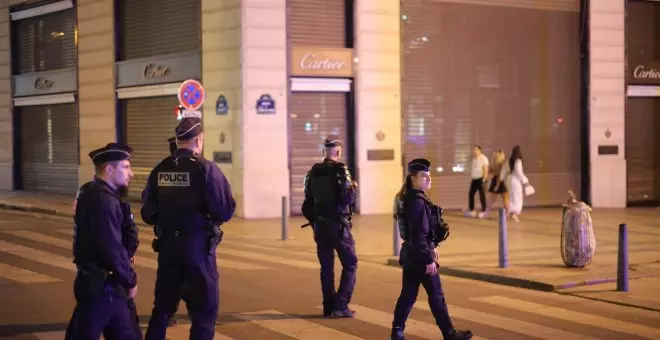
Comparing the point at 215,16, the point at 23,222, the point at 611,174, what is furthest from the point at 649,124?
the point at 23,222

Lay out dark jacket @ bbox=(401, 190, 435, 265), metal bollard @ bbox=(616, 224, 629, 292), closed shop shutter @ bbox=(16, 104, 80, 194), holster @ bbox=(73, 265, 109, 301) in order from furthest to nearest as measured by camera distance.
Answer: closed shop shutter @ bbox=(16, 104, 80, 194)
metal bollard @ bbox=(616, 224, 629, 292)
dark jacket @ bbox=(401, 190, 435, 265)
holster @ bbox=(73, 265, 109, 301)

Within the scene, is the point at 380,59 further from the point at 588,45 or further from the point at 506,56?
the point at 588,45

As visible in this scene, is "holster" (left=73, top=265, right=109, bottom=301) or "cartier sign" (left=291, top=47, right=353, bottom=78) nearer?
"holster" (left=73, top=265, right=109, bottom=301)

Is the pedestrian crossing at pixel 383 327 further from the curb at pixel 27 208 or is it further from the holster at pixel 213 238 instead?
the curb at pixel 27 208

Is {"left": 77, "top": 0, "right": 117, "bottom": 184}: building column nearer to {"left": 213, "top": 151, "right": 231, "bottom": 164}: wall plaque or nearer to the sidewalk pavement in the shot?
the sidewalk pavement

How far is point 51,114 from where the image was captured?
3105 cm

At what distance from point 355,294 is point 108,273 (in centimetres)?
588

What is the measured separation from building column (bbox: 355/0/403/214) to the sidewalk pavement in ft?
3.28

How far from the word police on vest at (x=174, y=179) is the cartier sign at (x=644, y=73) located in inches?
825

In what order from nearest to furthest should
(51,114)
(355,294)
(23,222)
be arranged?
(355,294)
(23,222)
(51,114)

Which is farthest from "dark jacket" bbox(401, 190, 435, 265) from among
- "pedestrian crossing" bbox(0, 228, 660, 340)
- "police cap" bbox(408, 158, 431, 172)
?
"pedestrian crossing" bbox(0, 228, 660, 340)

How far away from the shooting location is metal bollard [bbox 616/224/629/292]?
1138 cm

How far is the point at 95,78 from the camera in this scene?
91.6 feet

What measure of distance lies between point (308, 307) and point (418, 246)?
2737 millimetres
